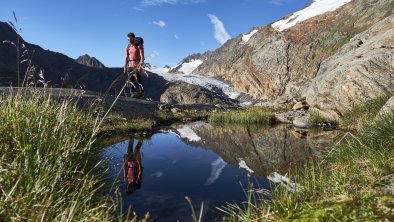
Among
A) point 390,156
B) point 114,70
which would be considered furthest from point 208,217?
point 114,70

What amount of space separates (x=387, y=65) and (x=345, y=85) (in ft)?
6.08

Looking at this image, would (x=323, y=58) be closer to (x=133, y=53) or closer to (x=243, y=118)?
(x=243, y=118)

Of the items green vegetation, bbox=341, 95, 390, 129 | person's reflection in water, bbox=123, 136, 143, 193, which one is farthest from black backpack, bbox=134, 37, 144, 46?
green vegetation, bbox=341, 95, 390, 129

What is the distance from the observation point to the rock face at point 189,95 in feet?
205

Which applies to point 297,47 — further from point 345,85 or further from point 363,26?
point 345,85

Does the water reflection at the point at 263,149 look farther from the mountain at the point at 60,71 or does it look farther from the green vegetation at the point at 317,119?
the mountain at the point at 60,71

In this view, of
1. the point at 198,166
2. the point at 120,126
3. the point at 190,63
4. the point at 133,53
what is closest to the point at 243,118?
the point at 133,53

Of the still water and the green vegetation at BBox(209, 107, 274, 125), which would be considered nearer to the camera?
the still water

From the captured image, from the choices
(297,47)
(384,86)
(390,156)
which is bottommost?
(390,156)

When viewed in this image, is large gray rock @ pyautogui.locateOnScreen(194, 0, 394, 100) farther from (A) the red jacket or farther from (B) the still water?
(B) the still water

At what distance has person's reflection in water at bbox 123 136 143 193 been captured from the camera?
23.1 ft

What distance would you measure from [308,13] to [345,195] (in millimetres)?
71456

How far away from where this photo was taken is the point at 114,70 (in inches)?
4077

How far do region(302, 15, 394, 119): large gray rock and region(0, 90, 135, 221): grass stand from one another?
11.8 metres
